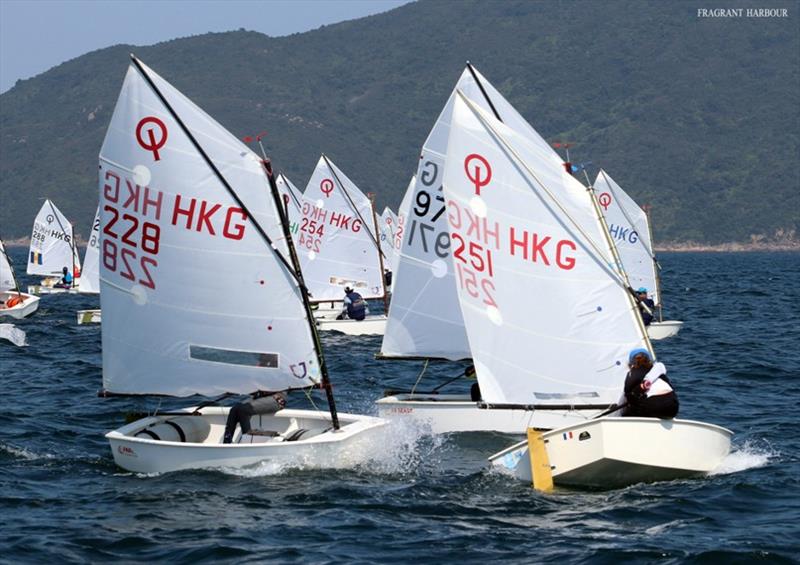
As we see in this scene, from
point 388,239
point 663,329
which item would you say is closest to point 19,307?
point 663,329

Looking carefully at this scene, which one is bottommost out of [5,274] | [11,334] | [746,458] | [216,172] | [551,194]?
[746,458]

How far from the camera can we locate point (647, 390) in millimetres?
18422

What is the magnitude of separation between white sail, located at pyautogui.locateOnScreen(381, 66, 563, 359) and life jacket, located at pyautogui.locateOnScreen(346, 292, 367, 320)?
54.4 feet

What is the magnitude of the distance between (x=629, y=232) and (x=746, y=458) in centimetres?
2755

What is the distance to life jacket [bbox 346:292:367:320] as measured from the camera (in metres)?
43.4

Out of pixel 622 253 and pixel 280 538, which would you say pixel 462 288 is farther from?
pixel 622 253

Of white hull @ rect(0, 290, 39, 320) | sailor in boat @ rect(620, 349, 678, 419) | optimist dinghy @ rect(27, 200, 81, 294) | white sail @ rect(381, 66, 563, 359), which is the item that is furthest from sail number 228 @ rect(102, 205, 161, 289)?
optimist dinghy @ rect(27, 200, 81, 294)

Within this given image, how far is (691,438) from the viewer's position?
728 inches

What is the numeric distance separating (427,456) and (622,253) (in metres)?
27.0

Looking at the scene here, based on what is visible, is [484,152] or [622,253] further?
[622,253]

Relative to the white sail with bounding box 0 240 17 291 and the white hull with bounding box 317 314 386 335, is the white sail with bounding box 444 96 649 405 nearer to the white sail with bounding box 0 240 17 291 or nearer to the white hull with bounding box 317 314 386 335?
the white hull with bounding box 317 314 386 335

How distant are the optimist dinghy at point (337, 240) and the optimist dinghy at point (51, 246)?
2804 cm

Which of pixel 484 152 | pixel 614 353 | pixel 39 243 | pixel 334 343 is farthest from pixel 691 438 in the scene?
pixel 39 243

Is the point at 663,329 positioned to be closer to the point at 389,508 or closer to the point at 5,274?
the point at 5,274
